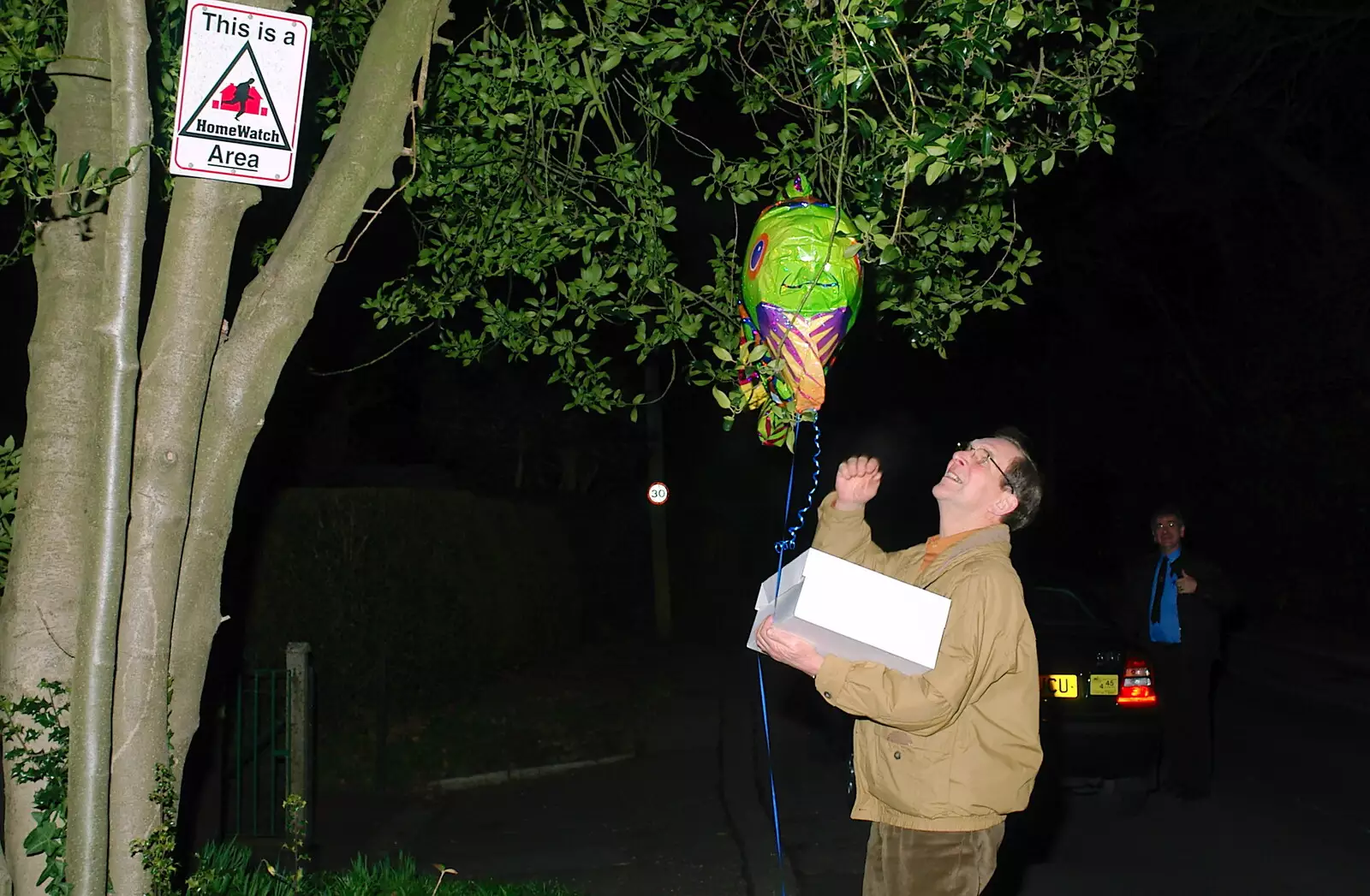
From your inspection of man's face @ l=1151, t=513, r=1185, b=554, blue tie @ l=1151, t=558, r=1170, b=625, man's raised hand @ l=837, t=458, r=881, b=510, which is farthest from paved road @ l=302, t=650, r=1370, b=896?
man's raised hand @ l=837, t=458, r=881, b=510

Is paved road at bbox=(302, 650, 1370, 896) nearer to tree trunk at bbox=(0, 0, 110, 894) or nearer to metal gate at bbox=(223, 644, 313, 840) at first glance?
metal gate at bbox=(223, 644, 313, 840)

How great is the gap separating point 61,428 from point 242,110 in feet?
4.09

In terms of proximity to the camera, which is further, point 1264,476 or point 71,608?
point 1264,476

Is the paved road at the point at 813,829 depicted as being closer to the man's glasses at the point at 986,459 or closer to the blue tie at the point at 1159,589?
the blue tie at the point at 1159,589

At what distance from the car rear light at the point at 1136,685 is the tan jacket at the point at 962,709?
17.0ft

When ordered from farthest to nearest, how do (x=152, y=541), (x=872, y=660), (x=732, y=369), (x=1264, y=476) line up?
(x=1264, y=476) → (x=732, y=369) → (x=872, y=660) → (x=152, y=541)

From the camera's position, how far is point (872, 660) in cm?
366

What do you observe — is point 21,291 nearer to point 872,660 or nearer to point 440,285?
point 440,285

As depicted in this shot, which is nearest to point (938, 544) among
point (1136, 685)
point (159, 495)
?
point (159, 495)

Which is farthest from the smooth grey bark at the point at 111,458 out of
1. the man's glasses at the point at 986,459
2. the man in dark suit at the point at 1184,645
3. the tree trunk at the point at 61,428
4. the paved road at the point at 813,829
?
the man in dark suit at the point at 1184,645

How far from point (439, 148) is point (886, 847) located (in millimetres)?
3536

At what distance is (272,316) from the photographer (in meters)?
3.71

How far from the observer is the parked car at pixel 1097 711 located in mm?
8469

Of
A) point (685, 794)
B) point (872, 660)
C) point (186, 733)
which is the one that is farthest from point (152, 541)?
point (685, 794)
